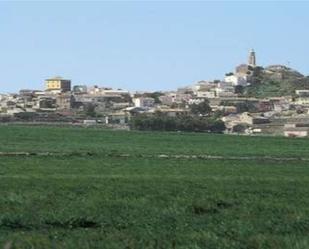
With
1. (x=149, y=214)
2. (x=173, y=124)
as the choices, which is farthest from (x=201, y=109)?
(x=149, y=214)

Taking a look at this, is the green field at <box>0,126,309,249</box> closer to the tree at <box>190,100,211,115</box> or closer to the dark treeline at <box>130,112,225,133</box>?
the dark treeline at <box>130,112,225,133</box>

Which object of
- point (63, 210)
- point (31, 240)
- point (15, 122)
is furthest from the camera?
point (15, 122)

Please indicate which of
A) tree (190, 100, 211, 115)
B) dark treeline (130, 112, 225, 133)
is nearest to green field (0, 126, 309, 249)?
dark treeline (130, 112, 225, 133)

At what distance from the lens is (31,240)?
12625 millimetres

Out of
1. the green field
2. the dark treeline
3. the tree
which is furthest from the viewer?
the tree

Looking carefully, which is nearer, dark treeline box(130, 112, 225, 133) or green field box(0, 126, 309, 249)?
green field box(0, 126, 309, 249)

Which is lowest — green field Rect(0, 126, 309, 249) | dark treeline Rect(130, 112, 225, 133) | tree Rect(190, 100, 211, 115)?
dark treeline Rect(130, 112, 225, 133)

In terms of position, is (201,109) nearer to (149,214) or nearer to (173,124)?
(173,124)

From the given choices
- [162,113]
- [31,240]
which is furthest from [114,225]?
[162,113]

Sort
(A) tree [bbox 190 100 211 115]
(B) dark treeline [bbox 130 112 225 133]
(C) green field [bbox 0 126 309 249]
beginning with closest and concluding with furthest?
(C) green field [bbox 0 126 309 249], (B) dark treeline [bbox 130 112 225 133], (A) tree [bbox 190 100 211 115]

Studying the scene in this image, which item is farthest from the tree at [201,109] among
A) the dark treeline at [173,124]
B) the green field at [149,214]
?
the green field at [149,214]

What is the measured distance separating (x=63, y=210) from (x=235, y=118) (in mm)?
166000

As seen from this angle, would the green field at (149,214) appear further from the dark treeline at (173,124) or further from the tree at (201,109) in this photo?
the tree at (201,109)

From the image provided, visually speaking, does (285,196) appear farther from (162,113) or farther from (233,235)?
(162,113)
